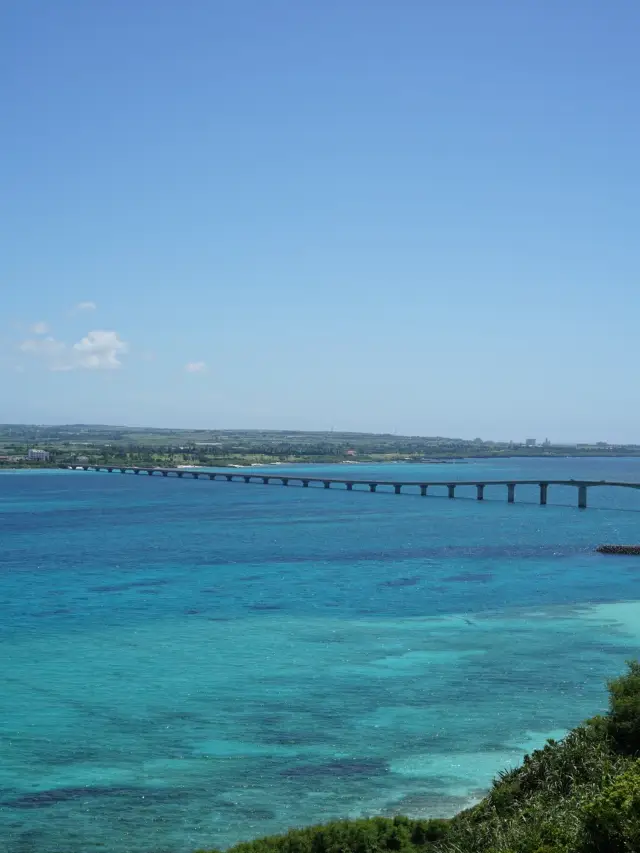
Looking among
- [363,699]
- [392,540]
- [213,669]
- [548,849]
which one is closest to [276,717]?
[363,699]

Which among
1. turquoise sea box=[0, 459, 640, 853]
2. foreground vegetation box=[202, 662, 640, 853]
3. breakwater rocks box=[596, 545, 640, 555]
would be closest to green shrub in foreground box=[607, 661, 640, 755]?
foreground vegetation box=[202, 662, 640, 853]

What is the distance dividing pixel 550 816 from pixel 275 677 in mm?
20459

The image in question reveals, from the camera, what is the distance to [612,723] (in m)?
22.5

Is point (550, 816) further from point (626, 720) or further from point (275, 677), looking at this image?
point (275, 677)

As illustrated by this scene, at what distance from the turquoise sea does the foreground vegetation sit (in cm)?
342

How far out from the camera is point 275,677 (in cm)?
3650

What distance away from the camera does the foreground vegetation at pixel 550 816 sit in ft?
48.6

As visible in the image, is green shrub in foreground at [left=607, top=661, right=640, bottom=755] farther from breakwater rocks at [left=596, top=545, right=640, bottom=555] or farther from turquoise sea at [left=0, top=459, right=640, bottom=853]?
breakwater rocks at [left=596, top=545, right=640, bottom=555]

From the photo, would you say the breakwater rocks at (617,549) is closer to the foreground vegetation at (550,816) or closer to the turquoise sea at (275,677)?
the turquoise sea at (275,677)

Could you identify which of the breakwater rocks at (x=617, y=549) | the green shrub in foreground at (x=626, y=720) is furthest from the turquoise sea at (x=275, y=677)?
the green shrub in foreground at (x=626, y=720)

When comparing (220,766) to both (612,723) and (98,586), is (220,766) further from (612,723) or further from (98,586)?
(98,586)

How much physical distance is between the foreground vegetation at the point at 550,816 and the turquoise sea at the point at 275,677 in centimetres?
342

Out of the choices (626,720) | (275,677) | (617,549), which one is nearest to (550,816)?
(626,720)

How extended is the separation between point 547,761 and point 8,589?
4538cm
